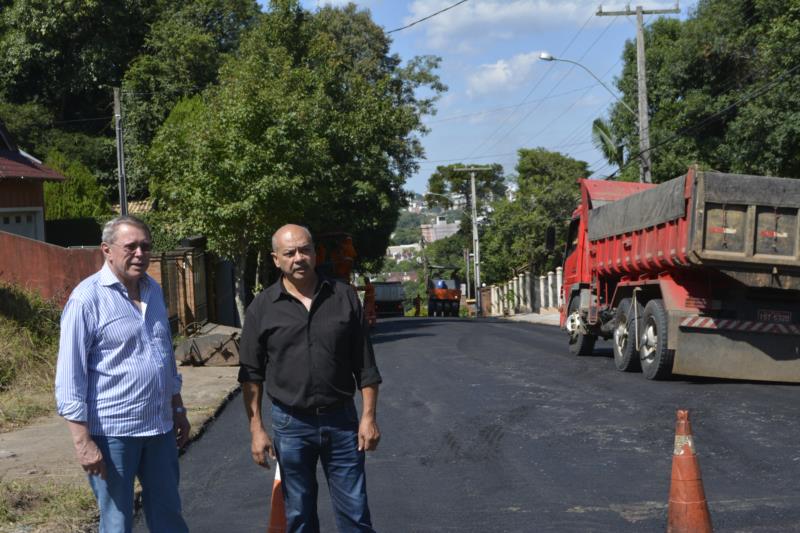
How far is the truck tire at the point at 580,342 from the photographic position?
62.3 ft

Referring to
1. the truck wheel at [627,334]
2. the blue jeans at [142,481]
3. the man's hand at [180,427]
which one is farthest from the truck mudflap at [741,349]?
the blue jeans at [142,481]

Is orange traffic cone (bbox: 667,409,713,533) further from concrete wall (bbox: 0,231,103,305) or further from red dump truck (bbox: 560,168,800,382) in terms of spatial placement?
concrete wall (bbox: 0,231,103,305)

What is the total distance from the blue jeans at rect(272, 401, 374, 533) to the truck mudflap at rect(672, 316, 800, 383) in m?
9.66

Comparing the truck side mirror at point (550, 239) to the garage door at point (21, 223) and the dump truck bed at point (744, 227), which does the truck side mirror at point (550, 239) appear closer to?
the dump truck bed at point (744, 227)

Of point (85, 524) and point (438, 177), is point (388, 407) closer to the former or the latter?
point (85, 524)

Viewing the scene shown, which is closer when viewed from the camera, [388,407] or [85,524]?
[85,524]

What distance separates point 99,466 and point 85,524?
7.65ft

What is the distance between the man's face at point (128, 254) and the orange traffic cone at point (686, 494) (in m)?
3.22

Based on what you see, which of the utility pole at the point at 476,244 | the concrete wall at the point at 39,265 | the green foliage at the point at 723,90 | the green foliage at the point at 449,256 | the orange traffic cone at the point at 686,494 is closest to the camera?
the orange traffic cone at the point at 686,494

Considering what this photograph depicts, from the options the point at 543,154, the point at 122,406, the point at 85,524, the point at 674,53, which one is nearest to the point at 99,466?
the point at 122,406

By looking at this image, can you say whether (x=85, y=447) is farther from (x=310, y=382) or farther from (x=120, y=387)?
(x=310, y=382)

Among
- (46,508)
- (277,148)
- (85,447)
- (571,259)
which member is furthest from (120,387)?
(277,148)

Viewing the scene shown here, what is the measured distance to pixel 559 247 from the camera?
178ft

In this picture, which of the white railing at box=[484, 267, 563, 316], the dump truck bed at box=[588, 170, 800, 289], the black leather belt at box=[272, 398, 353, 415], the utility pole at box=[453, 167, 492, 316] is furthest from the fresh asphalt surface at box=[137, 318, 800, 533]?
the utility pole at box=[453, 167, 492, 316]
